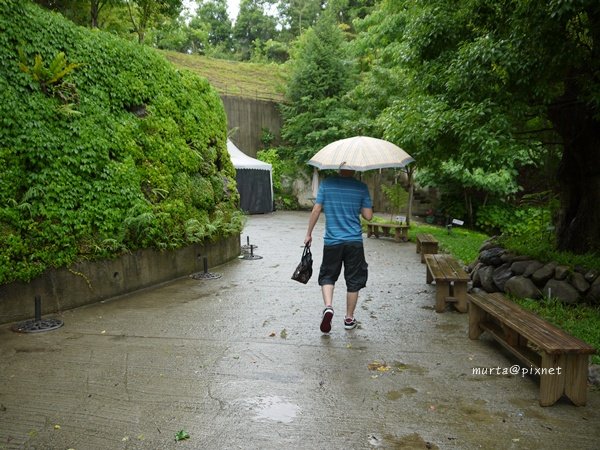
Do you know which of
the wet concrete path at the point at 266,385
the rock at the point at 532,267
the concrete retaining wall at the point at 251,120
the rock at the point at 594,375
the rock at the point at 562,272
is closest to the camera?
the wet concrete path at the point at 266,385

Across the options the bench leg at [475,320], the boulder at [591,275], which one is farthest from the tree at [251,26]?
the bench leg at [475,320]

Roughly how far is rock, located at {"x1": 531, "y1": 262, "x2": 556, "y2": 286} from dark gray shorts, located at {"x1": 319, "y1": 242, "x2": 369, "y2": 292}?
110 inches

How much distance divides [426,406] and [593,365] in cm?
171

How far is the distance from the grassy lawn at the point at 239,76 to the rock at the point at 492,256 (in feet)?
65.7

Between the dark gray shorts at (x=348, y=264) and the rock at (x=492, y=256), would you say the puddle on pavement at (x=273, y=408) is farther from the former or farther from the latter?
the rock at (x=492, y=256)

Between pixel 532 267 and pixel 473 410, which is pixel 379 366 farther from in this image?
pixel 532 267

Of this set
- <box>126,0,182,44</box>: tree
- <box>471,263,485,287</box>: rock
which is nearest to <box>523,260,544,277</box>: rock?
<box>471,263,485,287</box>: rock

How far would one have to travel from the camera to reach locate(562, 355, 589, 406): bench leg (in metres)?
3.60

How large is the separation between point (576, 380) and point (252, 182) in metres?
19.4

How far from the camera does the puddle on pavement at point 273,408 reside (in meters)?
3.47

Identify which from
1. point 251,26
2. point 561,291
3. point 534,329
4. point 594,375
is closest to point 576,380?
point 534,329

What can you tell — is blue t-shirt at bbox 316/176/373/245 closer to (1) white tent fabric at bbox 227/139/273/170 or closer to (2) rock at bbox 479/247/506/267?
(2) rock at bbox 479/247/506/267

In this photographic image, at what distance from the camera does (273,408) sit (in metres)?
3.62

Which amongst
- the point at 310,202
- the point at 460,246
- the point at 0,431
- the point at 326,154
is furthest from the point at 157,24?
the point at 0,431
